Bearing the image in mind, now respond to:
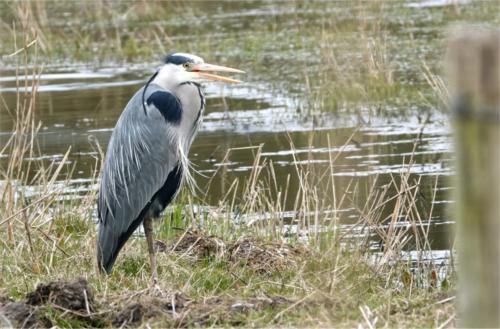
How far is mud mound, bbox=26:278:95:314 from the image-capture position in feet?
15.6

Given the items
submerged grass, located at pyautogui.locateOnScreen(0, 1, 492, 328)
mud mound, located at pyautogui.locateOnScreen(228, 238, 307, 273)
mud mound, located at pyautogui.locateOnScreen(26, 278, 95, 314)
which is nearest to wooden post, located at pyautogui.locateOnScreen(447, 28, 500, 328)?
submerged grass, located at pyautogui.locateOnScreen(0, 1, 492, 328)

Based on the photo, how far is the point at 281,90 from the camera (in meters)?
12.7

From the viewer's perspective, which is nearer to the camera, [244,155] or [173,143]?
[173,143]

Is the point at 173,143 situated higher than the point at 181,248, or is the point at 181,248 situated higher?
the point at 173,143

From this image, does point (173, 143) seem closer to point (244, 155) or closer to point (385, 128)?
point (244, 155)

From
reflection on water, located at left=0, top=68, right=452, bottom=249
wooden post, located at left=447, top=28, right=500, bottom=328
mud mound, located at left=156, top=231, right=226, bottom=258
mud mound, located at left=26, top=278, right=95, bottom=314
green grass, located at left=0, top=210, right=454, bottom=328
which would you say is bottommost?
reflection on water, located at left=0, top=68, right=452, bottom=249

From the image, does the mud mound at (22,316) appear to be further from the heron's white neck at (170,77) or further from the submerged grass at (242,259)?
the heron's white neck at (170,77)

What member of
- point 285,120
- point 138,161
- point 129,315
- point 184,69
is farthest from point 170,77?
point 285,120

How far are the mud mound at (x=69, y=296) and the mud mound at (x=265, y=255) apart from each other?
135 cm

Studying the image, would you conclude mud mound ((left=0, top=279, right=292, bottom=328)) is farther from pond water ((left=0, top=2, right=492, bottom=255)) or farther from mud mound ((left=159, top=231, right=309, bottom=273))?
pond water ((left=0, top=2, right=492, bottom=255))

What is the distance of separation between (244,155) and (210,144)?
0.72 meters

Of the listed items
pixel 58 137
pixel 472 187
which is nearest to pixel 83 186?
pixel 58 137

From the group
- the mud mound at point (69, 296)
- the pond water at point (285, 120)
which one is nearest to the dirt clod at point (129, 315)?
the mud mound at point (69, 296)

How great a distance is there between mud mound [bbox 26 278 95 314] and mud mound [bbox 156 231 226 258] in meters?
1.36
